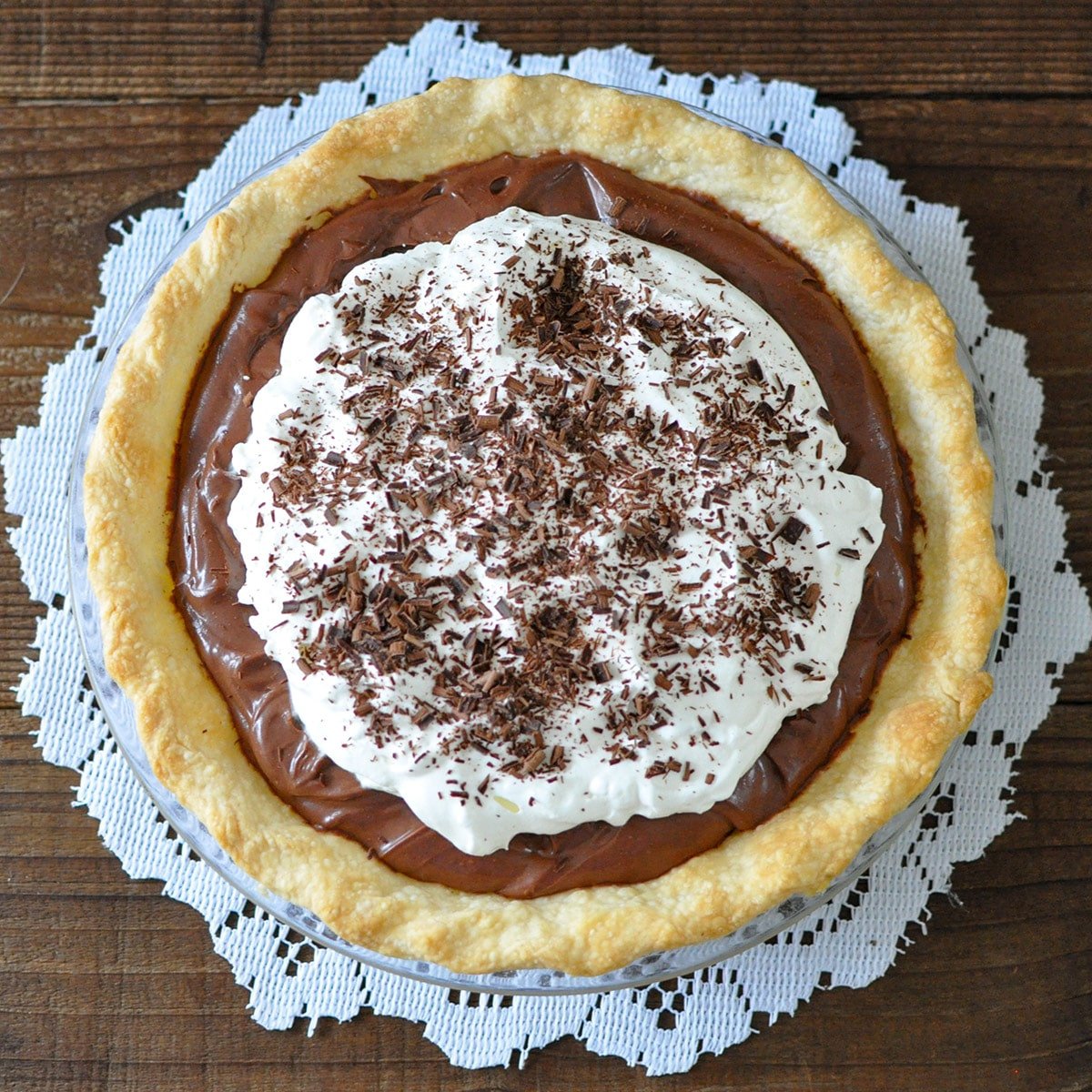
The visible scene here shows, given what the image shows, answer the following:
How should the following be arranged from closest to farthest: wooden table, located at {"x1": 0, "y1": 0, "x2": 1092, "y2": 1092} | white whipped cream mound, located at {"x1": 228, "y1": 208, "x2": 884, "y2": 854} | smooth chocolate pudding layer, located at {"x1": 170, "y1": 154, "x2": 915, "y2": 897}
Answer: white whipped cream mound, located at {"x1": 228, "y1": 208, "x2": 884, "y2": 854}, smooth chocolate pudding layer, located at {"x1": 170, "y1": 154, "x2": 915, "y2": 897}, wooden table, located at {"x1": 0, "y1": 0, "x2": 1092, "y2": 1092}

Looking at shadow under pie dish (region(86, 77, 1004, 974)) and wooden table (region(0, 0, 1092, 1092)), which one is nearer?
shadow under pie dish (region(86, 77, 1004, 974))

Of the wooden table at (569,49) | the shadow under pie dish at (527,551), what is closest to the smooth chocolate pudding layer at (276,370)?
the shadow under pie dish at (527,551)

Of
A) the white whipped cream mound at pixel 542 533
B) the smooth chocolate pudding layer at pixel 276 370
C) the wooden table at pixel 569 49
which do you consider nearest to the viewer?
the white whipped cream mound at pixel 542 533

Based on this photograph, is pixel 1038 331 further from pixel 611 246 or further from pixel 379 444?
pixel 379 444

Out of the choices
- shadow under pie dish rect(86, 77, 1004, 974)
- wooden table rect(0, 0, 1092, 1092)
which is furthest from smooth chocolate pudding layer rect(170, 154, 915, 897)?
wooden table rect(0, 0, 1092, 1092)

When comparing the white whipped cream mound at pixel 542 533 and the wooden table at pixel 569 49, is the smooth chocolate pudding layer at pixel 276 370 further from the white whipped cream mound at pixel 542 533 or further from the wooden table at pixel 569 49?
the wooden table at pixel 569 49

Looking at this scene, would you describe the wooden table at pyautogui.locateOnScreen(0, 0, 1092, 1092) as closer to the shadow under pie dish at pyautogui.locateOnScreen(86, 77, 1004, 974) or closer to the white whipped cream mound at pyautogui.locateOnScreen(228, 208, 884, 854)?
the shadow under pie dish at pyautogui.locateOnScreen(86, 77, 1004, 974)

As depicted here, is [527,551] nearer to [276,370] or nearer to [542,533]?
[542,533]
